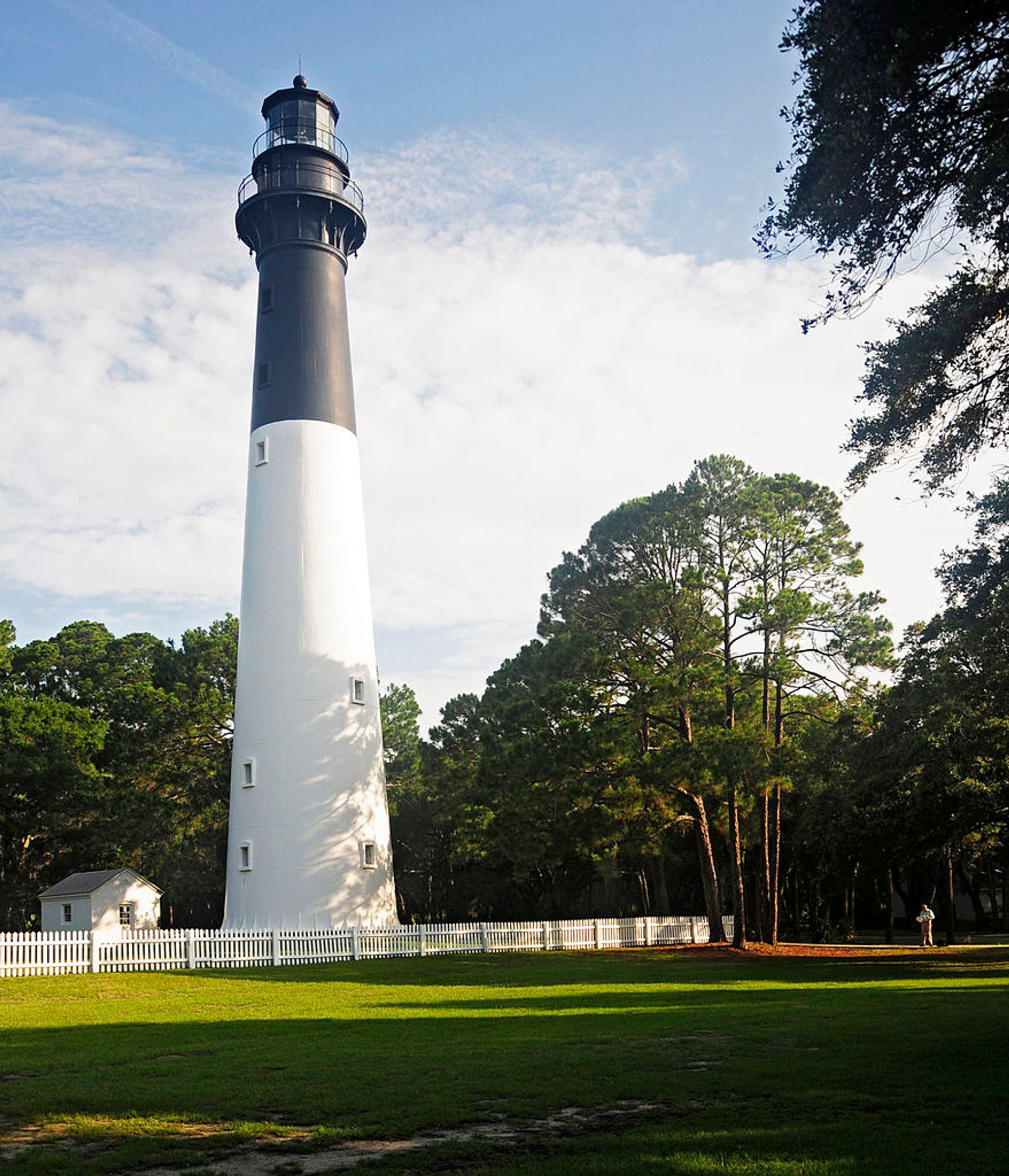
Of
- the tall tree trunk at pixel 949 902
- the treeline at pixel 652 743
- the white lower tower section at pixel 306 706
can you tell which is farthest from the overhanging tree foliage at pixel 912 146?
the tall tree trunk at pixel 949 902

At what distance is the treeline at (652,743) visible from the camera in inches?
845

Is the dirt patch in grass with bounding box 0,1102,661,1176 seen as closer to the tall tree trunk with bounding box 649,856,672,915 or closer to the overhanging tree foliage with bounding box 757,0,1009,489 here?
the overhanging tree foliage with bounding box 757,0,1009,489

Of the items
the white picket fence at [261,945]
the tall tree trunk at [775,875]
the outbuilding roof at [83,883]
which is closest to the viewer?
the white picket fence at [261,945]

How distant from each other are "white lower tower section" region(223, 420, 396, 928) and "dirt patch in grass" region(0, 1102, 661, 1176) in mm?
18078

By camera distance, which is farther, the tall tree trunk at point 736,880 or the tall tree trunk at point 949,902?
the tall tree trunk at point 949,902

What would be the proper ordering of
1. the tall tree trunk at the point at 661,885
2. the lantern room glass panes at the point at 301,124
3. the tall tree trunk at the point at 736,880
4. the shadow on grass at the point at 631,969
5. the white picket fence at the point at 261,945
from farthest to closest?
Answer: the tall tree trunk at the point at 661,885 → the lantern room glass panes at the point at 301,124 → the tall tree trunk at the point at 736,880 → the white picket fence at the point at 261,945 → the shadow on grass at the point at 631,969

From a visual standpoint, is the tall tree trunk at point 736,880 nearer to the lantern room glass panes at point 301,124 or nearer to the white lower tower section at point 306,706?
the white lower tower section at point 306,706

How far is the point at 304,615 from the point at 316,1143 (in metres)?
19.8

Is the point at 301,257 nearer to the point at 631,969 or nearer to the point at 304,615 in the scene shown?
the point at 304,615

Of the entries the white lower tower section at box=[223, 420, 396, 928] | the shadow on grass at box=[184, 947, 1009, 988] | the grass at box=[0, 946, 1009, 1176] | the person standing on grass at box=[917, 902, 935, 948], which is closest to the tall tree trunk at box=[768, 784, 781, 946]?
the shadow on grass at box=[184, 947, 1009, 988]

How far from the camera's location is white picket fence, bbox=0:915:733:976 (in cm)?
2106

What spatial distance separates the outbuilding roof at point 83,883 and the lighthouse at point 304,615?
6.20m

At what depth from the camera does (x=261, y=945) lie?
23.5 meters

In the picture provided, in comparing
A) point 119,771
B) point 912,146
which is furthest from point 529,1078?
point 119,771
